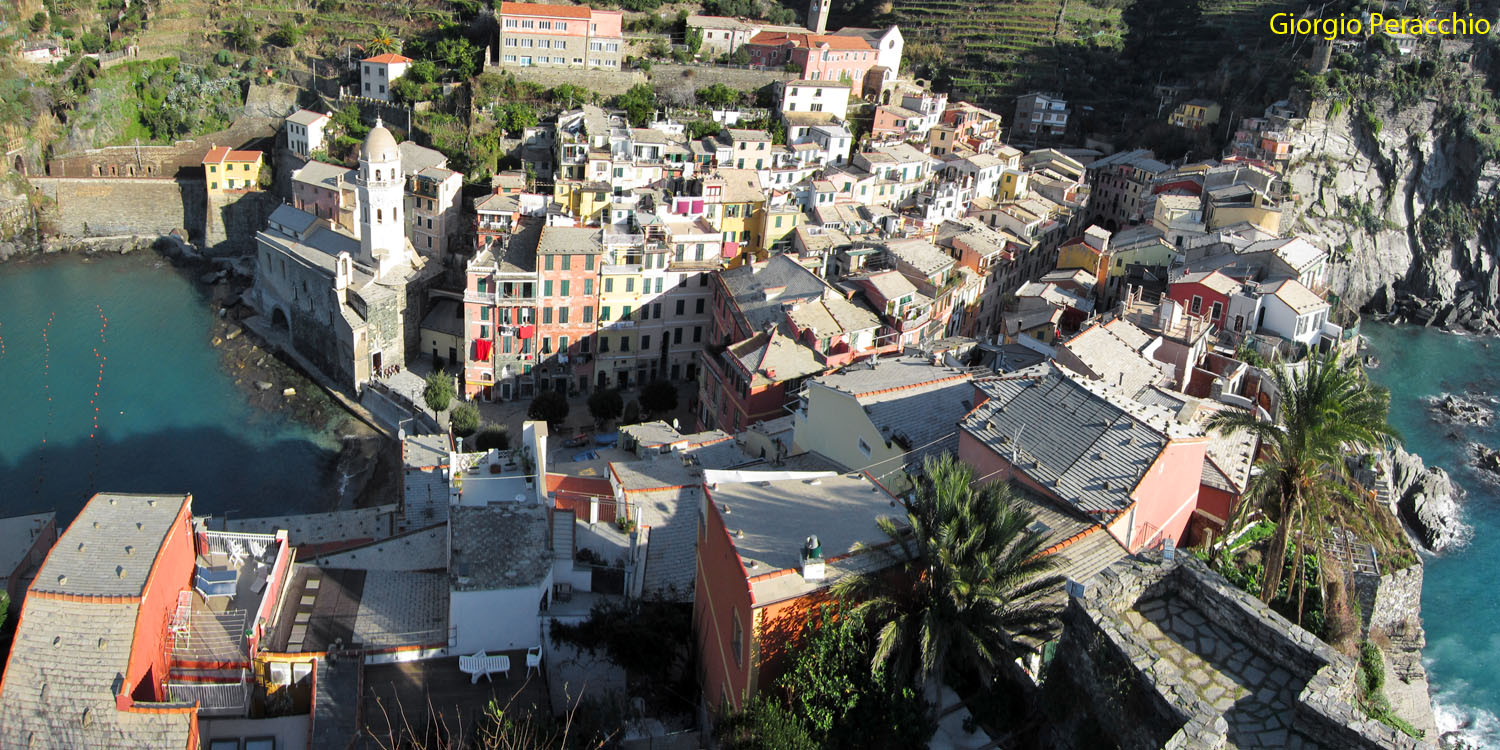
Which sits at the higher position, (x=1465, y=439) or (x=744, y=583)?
(x=744, y=583)

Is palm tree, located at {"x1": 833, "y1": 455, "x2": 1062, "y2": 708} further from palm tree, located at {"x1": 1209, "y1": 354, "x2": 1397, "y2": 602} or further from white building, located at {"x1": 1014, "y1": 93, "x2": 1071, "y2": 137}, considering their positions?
white building, located at {"x1": 1014, "y1": 93, "x2": 1071, "y2": 137}

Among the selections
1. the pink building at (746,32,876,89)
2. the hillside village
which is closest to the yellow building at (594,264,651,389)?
the hillside village

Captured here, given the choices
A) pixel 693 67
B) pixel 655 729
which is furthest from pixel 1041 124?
pixel 655 729

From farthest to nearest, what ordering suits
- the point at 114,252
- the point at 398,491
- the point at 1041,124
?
the point at 1041,124 → the point at 114,252 → the point at 398,491

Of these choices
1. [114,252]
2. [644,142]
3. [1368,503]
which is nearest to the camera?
[1368,503]

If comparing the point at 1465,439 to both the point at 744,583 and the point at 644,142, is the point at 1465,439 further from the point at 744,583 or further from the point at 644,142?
the point at 744,583

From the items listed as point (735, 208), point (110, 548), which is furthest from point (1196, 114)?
point (110, 548)

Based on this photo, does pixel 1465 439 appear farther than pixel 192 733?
Yes
